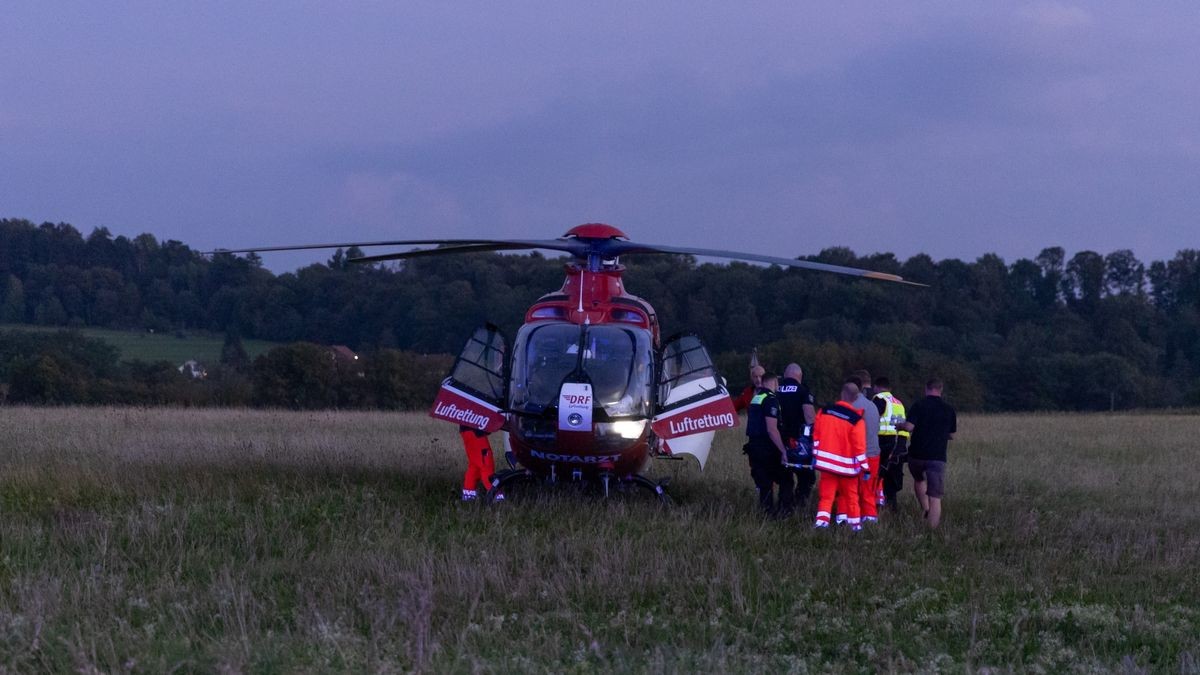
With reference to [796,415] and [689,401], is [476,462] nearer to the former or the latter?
[689,401]

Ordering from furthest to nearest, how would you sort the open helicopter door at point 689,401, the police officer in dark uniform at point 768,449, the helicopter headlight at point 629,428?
the open helicopter door at point 689,401 < the police officer in dark uniform at point 768,449 < the helicopter headlight at point 629,428

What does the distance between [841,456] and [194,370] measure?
145 ft

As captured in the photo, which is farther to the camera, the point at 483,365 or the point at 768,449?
the point at 483,365

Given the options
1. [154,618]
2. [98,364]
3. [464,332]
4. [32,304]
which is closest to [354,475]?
[154,618]

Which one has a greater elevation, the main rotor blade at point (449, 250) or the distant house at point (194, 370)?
the main rotor blade at point (449, 250)

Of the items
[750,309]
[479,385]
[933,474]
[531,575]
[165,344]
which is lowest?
[531,575]

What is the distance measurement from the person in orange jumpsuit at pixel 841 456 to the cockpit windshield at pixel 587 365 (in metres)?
1.86

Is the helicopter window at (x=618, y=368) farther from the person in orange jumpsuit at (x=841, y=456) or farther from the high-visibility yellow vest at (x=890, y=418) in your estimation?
the high-visibility yellow vest at (x=890, y=418)

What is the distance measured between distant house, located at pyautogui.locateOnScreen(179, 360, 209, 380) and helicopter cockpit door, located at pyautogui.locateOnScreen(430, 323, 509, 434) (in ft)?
123

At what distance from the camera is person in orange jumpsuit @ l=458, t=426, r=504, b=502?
12617 millimetres

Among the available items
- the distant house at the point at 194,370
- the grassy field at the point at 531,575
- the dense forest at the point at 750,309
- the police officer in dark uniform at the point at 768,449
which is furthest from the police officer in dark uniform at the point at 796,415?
the distant house at the point at 194,370

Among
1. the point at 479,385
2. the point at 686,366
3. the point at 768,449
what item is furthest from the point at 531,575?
the point at 686,366

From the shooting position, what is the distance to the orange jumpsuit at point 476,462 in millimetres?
12625

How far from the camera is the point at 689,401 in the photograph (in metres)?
13.1
